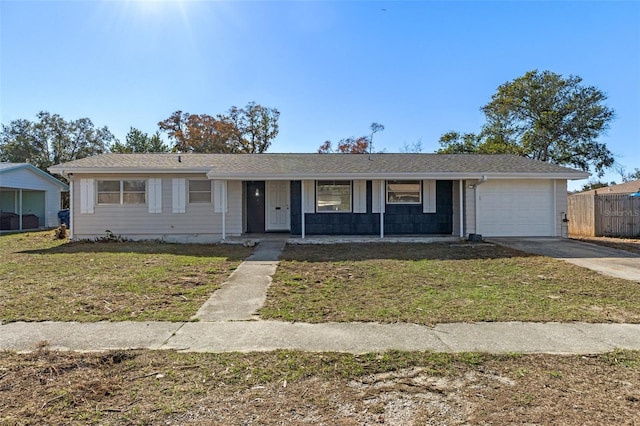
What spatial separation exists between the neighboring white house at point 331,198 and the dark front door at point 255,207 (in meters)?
0.41

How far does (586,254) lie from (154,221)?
1300 centimetres

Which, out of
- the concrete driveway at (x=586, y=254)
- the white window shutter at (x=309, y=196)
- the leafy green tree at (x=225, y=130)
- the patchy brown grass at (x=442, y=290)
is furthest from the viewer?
the leafy green tree at (x=225, y=130)

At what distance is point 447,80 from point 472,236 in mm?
8974

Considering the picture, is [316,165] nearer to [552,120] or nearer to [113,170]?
[113,170]

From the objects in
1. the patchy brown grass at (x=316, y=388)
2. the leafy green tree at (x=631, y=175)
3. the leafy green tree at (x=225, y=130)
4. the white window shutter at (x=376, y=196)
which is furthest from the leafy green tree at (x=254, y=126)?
the leafy green tree at (x=631, y=175)

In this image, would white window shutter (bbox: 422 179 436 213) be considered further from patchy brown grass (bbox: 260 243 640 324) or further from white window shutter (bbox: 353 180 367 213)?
patchy brown grass (bbox: 260 243 640 324)

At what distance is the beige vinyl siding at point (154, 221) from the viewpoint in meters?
12.7

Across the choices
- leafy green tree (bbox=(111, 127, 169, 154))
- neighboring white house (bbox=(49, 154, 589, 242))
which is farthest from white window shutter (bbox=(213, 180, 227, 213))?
leafy green tree (bbox=(111, 127, 169, 154))

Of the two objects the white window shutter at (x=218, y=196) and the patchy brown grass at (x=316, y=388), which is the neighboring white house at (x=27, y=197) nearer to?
the white window shutter at (x=218, y=196)

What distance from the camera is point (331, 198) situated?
43.1ft

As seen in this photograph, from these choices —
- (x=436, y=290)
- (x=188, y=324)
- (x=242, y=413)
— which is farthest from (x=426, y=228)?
(x=242, y=413)

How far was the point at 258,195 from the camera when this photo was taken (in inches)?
545

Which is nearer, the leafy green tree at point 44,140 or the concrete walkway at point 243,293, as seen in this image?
the concrete walkway at point 243,293

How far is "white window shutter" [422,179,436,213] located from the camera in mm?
13078
